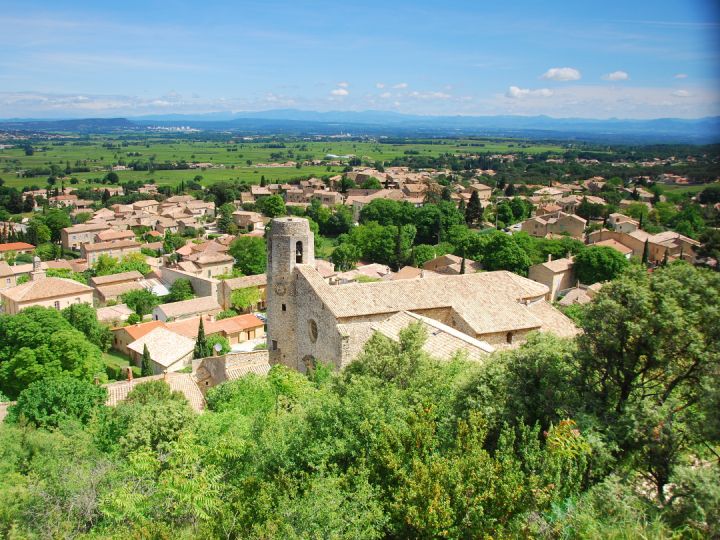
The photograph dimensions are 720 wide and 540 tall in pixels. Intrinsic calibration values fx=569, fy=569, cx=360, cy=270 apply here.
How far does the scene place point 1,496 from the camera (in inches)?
526

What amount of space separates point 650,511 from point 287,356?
19.7 m

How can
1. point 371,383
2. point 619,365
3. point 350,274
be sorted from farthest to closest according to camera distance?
point 350,274, point 371,383, point 619,365

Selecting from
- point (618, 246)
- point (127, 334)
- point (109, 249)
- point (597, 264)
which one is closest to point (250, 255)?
point (109, 249)

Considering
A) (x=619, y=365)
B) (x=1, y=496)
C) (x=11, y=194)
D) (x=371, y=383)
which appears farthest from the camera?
(x=11, y=194)

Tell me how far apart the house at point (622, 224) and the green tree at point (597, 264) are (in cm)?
2199

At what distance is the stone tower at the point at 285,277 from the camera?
83.3ft

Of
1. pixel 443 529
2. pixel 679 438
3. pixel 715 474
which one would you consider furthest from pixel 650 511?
pixel 443 529

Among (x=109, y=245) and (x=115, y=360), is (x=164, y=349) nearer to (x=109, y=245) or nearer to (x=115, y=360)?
(x=115, y=360)

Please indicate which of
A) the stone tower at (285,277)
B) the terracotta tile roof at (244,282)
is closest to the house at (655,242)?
the terracotta tile roof at (244,282)

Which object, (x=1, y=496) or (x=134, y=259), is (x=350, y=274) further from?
(x=1, y=496)

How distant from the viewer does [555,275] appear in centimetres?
5412

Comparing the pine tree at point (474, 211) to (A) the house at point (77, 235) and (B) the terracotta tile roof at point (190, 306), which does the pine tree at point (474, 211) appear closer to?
(B) the terracotta tile roof at point (190, 306)

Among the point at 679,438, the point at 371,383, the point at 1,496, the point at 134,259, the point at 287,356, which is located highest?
the point at 679,438

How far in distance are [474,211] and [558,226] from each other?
54.4 feet
